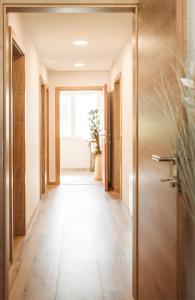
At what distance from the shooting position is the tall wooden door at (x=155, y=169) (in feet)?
5.81

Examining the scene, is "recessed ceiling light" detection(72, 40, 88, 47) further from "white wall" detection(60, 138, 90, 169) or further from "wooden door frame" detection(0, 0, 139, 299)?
"white wall" detection(60, 138, 90, 169)

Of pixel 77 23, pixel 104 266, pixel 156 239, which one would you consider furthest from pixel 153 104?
pixel 77 23

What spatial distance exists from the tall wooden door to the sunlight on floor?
6258 millimetres

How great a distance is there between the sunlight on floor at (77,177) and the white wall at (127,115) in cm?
277

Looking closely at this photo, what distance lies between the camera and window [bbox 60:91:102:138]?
1137cm

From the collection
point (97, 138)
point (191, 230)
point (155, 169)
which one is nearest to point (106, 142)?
point (97, 138)

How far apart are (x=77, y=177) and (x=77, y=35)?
15.7 ft

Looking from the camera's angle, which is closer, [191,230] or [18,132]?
[191,230]

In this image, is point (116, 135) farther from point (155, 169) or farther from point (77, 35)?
point (155, 169)

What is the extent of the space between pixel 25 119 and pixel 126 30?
1.69 metres

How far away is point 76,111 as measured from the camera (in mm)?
11422

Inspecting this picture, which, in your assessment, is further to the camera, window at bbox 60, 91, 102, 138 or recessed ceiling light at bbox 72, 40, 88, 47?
window at bbox 60, 91, 102, 138

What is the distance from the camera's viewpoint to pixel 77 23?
15.8 feet

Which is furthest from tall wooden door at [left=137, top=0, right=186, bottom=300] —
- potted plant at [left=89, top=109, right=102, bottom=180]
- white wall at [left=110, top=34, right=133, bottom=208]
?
potted plant at [left=89, top=109, right=102, bottom=180]
